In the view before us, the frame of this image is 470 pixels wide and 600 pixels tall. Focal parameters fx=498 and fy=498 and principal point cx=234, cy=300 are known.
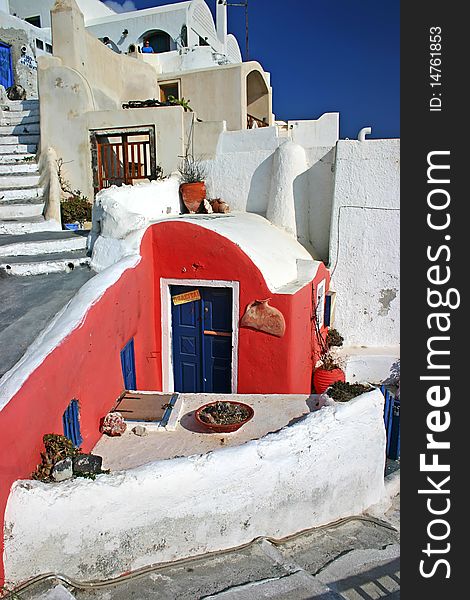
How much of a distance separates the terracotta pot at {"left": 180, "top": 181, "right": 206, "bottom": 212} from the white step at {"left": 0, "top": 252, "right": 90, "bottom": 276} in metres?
4.17

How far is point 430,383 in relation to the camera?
3824 millimetres

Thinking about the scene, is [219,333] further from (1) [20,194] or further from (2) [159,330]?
(1) [20,194]

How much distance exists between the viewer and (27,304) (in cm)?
645

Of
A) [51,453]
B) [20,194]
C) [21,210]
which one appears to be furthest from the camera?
[20,194]

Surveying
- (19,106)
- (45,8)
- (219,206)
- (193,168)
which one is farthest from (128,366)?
(45,8)

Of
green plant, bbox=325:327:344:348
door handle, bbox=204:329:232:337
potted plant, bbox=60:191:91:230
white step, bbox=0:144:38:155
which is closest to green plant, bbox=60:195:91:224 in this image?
potted plant, bbox=60:191:91:230

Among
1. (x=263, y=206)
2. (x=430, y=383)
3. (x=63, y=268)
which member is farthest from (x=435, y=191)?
(x=263, y=206)

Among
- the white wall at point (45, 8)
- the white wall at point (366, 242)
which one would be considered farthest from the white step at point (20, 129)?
the white wall at point (45, 8)

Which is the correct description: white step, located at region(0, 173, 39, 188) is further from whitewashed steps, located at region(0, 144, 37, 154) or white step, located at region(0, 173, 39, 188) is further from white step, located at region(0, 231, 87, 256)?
white step, located at region(0, 231, 87, 256)

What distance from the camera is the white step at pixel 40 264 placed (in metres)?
7.66

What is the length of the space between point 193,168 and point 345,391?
792 cm

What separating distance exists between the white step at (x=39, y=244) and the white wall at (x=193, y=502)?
5.31 meters

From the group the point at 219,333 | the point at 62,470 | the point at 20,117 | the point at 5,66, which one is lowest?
the point at 62,470

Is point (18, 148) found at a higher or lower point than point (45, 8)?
lower
